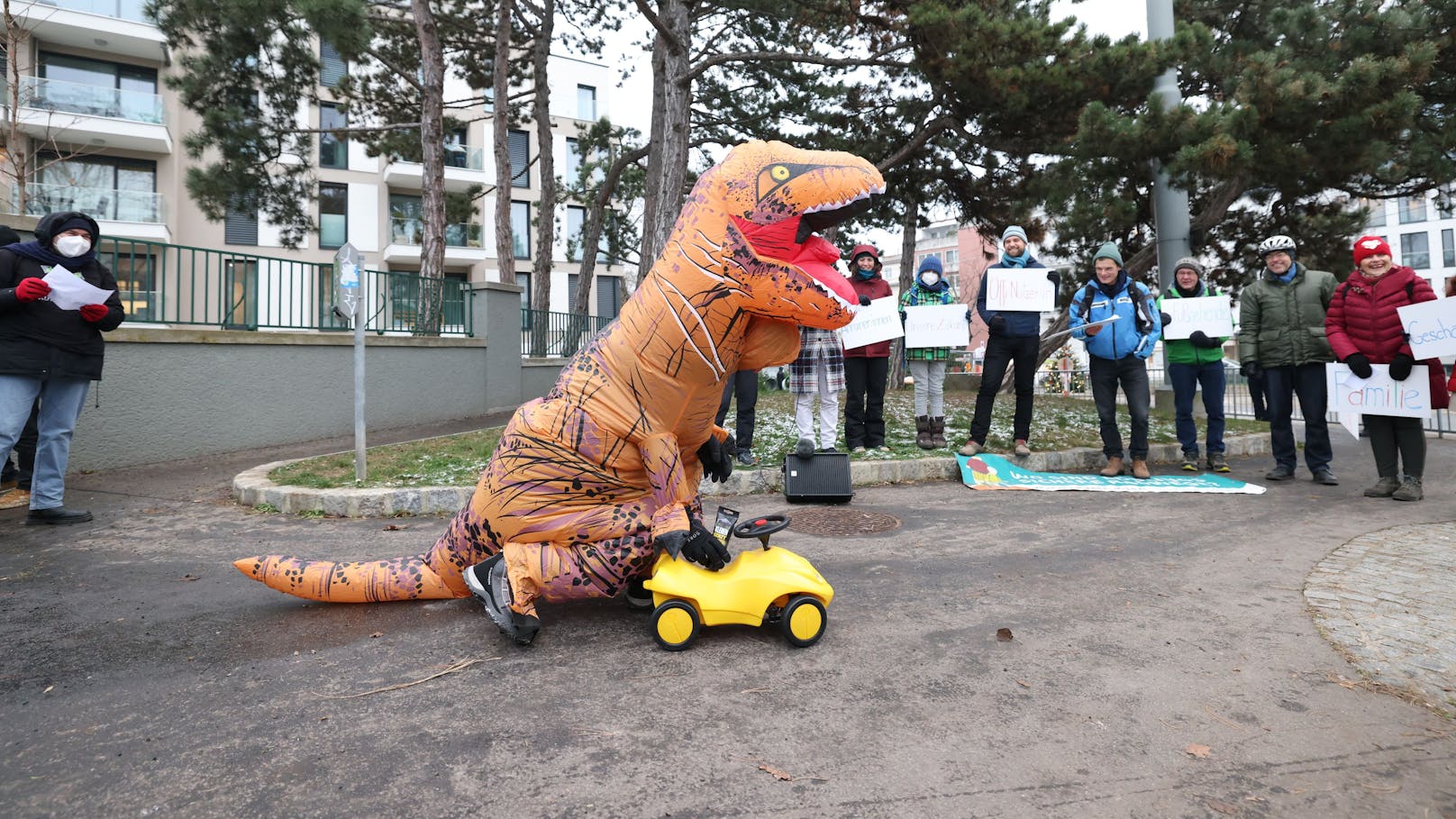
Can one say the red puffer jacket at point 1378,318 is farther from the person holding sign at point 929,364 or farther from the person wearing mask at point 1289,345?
the person holding sign at point 929,364

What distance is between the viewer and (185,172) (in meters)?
20.5

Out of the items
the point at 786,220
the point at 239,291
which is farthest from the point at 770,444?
the point at 239,291

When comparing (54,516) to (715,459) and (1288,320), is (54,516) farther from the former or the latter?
(1288,320)

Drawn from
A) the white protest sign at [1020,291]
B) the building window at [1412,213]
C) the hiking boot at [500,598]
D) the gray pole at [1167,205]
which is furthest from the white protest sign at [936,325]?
the building window at [1412,213]

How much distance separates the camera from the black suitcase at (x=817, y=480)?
5.70 metres

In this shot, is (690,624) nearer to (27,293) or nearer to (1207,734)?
(1207,734)

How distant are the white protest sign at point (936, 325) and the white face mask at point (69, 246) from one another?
697cm

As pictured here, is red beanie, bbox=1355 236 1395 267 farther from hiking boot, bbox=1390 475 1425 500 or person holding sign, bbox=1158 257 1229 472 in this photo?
hiking boot, bbox=1390 475 1425 500

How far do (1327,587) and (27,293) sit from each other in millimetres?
7931

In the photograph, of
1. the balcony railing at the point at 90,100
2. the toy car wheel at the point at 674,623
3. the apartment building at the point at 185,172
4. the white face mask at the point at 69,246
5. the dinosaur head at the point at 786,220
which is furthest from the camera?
the balcony railing at the point at 90,100

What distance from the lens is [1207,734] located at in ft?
6.97

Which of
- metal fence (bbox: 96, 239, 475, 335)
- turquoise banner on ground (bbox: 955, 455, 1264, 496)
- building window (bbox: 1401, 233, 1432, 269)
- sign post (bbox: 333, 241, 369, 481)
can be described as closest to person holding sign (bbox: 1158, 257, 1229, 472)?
turquoise banner on ground (bbox: 955, 455, 1264, 496)

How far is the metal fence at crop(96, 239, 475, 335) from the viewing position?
7777mm

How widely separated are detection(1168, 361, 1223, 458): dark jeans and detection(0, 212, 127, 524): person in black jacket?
31.1 feet
